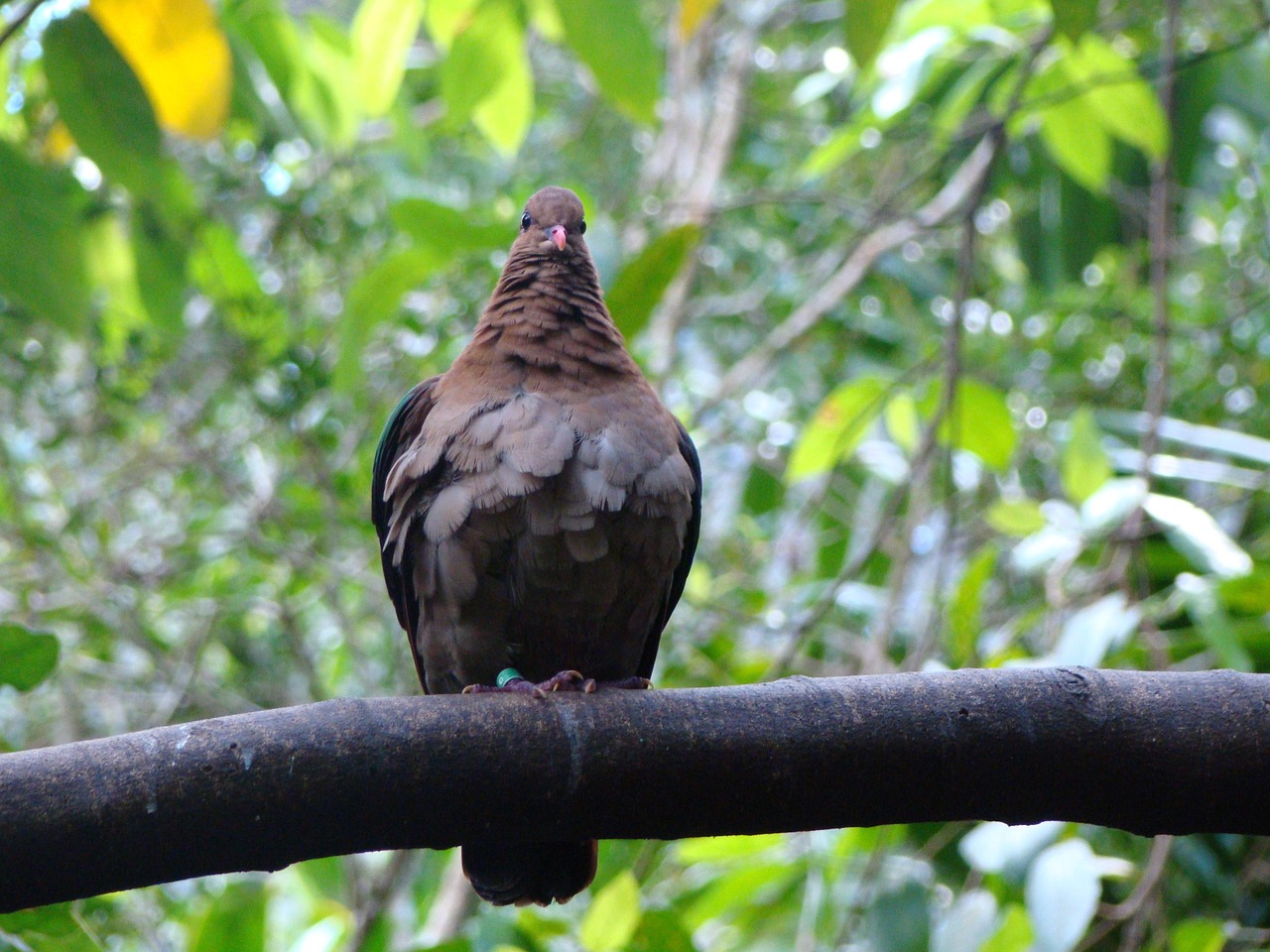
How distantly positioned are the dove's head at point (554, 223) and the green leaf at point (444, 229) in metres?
0.07

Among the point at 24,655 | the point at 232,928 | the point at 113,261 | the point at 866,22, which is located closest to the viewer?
the point at 24,655

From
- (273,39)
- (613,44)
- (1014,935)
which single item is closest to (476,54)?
(613,44)

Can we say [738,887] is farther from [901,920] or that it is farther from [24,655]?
[24,655]

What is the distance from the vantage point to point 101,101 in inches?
89.4

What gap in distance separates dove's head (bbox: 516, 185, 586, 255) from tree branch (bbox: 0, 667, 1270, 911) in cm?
139

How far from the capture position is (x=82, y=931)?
1.97 m

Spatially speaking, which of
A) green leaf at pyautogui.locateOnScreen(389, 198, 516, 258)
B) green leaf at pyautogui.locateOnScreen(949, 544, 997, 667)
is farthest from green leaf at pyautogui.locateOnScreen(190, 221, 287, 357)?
green leaf at pyautogui.locateOnScreen(949, 544, 997, 667)

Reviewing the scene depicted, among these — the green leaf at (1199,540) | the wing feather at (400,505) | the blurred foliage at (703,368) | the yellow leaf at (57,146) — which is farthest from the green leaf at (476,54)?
the green leaf at (1199,540)

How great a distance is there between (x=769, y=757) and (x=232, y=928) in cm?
225

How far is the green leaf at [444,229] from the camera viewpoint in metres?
2.96

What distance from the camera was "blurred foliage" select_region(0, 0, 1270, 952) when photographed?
287 cm

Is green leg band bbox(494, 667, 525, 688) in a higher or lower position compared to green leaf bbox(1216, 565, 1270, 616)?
lower

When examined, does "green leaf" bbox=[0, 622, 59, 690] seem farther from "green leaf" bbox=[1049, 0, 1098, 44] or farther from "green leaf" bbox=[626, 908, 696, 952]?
"green leaf" bbox=[1049, 0, 1098, 44]

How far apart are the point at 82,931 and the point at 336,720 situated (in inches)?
26.7
